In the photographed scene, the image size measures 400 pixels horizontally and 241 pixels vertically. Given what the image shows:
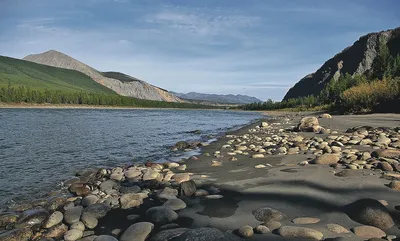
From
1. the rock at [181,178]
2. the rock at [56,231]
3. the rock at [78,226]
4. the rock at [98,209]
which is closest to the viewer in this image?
the rock at [56,231]

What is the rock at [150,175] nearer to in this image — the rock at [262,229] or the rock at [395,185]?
the rock at [262,229]

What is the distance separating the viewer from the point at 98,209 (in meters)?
7.03

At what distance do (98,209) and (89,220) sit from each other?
0.62m

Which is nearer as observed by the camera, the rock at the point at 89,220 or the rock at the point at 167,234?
the rock at the point at 167,234

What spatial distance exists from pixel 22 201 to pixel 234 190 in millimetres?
6183

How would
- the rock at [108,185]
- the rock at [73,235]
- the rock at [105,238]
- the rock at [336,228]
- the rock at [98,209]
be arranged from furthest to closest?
1. the rock at [108,185]
2. the rock at [98,209]
3. the rock at [73,235]
4. the rock at [105,238]
5. the rock at [336,228]

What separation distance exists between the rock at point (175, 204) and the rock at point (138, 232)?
3.64 ft

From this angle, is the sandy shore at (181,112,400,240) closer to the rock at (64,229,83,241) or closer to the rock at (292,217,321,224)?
the rock at (292,217,321,224)

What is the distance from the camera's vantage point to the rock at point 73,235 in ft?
18.7

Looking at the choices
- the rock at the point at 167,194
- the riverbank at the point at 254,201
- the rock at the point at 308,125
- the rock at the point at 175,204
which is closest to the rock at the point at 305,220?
the riverbank at the point at 254,201

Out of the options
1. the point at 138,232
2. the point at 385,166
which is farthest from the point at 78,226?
the point at 385,166

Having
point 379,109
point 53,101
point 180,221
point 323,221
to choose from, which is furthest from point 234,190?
point 53,101

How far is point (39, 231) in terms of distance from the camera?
6.24 m

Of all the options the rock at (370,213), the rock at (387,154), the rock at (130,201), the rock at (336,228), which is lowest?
the rock at (130,201)
